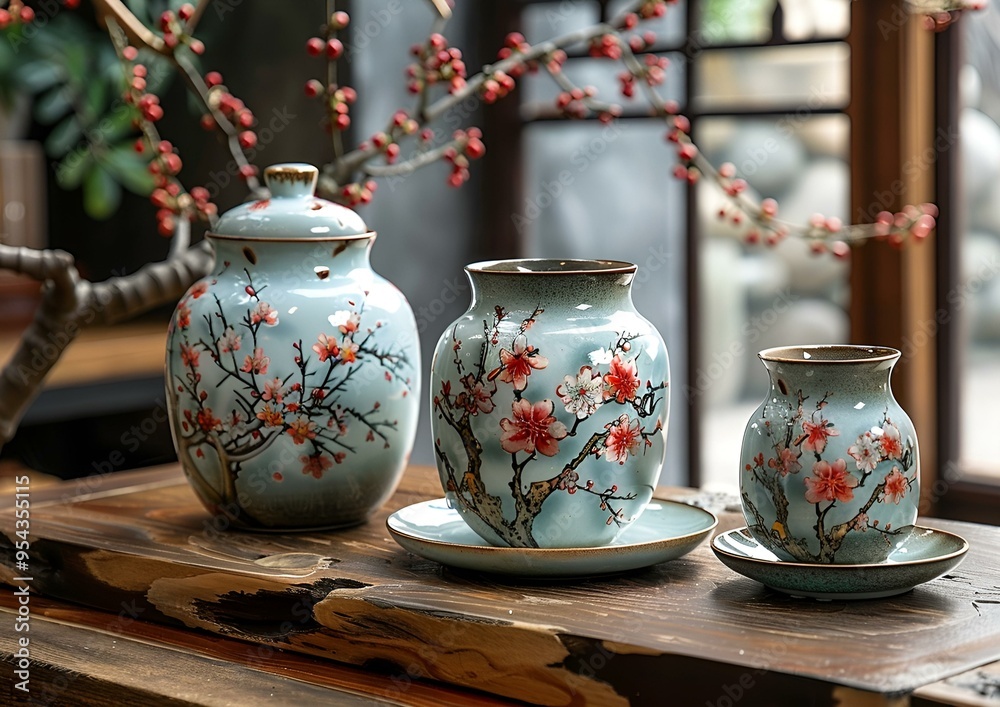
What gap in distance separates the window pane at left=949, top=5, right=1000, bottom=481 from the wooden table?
1.08m

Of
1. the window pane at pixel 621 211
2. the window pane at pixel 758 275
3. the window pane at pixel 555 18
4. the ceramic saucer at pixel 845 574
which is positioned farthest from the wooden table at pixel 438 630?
the window pane at pixel 555 18

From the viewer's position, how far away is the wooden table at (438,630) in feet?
2.46

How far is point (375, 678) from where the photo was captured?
2.89 feet

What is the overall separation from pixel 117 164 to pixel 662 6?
5.10 ft

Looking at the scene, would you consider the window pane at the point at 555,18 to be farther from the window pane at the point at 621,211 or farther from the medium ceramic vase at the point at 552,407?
the medium ceramic vase at the point at 552,407

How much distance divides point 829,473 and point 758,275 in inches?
60.2

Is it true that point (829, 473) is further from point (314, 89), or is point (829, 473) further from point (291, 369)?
point (314, 89)

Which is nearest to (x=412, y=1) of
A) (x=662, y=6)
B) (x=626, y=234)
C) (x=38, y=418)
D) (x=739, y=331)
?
(x=626, y=234)

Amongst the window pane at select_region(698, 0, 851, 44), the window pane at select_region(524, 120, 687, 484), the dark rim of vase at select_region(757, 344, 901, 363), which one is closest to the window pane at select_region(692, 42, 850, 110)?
the window pane at select_region(698, 0, 851, 44)

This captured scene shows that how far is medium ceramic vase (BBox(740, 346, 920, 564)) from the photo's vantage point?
84 cm

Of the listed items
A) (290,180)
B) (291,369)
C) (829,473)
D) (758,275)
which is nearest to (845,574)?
(829,473)

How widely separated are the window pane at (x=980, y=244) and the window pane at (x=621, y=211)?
52cm

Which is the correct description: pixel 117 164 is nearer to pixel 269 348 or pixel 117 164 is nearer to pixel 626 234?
pixel 626 234

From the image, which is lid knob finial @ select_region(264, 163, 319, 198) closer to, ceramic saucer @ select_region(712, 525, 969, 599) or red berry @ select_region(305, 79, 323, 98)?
red berry @ select_region(305, 79, 323, 98)
